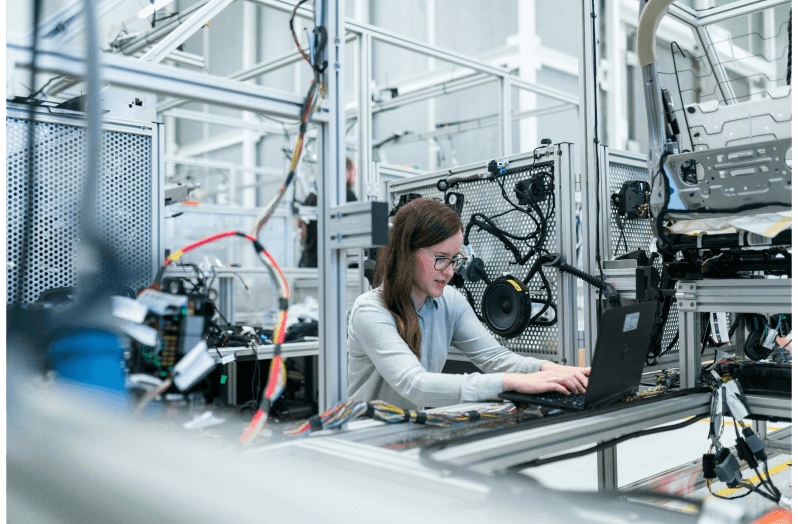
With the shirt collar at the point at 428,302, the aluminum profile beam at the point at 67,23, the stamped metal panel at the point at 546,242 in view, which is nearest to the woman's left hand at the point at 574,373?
the shirt collar at the point at 428,302

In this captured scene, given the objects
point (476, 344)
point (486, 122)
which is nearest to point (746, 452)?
point (476, 344)

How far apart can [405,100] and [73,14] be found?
3649 mm

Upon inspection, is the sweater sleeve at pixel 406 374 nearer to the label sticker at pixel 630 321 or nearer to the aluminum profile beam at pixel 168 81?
the label sticker at pixel 630 321

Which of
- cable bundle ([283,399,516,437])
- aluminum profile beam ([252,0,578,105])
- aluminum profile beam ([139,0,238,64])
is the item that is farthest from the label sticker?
aluminum profile beam ([252,0,578,105])

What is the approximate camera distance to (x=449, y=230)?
1506 mm

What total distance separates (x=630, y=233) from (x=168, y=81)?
1.58 metres

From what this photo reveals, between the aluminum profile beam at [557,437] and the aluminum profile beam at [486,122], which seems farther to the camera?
the aluminum profile beam at [486,122]

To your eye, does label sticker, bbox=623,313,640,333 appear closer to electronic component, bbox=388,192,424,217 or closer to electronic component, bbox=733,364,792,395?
electronic component, bbox=733,364,792,395

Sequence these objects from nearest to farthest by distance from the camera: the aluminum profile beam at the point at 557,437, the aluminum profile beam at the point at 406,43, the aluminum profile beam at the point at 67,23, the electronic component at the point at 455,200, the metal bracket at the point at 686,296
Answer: the aluminum profile beam at the point at 67,23 → the aluminum profile beam at the point at 557,437 → the metal bracket at the point at 686,296 → the electronic component at the point at 455,200 → the aluminum profile beam at the point at 406,43

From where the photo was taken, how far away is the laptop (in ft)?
3.44

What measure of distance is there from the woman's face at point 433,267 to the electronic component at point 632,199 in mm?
641

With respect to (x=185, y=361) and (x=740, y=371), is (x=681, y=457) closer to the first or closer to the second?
(x=740, y=371)

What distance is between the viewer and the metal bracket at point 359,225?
2.63 ft

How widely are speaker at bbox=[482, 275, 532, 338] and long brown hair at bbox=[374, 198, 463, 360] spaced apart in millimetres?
420
